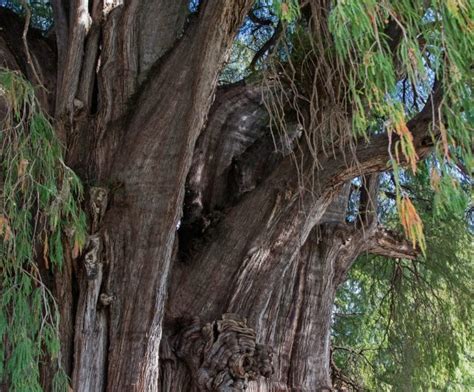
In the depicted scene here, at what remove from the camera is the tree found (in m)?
3.13

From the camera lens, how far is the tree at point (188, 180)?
3133 mm

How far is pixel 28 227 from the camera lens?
10.6ft

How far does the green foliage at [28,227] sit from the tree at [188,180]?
0.01 m

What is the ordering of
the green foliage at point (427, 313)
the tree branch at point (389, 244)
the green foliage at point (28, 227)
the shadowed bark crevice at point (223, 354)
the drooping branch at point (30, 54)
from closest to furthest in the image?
the green foliage at point (28, 227), the shadowed bark crevice at point (223, 354), the drooping branch at point (30, 54), the tree branch at point (389, 244), the green foliage at point (427, 313)

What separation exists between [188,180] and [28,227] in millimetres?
1151

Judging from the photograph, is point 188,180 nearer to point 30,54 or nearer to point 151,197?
point 151,197

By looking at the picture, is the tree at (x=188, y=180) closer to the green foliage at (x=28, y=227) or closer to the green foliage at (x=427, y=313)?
the green foliage at (x=28, y=227)

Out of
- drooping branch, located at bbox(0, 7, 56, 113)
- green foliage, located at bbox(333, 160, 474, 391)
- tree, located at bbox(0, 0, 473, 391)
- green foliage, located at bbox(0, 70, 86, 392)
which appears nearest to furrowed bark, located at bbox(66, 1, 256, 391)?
tree, located at bbox(0, 0, 473, 391)

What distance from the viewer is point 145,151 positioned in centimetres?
358

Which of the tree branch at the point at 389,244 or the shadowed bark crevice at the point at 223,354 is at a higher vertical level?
the tree branch at the point at 389,244

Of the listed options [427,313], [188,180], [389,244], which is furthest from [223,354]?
[427,313]

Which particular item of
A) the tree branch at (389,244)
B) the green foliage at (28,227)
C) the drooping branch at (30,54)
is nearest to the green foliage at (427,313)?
the tree branch at (389,244)

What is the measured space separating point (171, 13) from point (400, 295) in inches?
126

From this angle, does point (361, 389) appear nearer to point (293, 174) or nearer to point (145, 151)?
point (293, 174)
